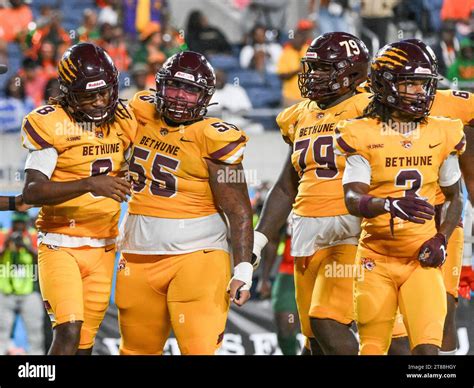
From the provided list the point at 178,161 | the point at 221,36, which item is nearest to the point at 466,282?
the point at 178,161

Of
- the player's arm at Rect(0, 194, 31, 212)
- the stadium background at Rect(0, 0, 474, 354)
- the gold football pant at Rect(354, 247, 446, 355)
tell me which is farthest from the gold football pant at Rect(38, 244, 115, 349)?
the stadium background at Rect(0, 0, 474, 354)

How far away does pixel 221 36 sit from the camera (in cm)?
1152

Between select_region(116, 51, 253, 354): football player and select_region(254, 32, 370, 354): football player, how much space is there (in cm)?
38

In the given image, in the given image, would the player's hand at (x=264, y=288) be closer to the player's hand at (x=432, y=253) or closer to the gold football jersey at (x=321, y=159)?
the gold football jersey at (x=321, y=159)

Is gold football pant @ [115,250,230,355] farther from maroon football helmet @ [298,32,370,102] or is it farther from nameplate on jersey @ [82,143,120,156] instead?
maroon football helmet @ [298,32,370,102]

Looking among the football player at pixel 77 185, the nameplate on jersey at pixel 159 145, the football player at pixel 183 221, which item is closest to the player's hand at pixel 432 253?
the football player at pixel 183 221

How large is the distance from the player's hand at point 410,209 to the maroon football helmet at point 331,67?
1.07 metres

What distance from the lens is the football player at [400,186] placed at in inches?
209

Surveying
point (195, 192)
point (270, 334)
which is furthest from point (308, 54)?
point (270, 334)

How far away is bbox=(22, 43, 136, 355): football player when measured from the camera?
18.2ft

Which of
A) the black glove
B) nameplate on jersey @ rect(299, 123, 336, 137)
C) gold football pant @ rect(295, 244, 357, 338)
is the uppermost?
nameplate on jersey @ rect(299, 123, 336, 137)

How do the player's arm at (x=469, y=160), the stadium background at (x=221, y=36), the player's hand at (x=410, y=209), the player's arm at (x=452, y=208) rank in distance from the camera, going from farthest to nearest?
the stadium background at (x=221, y=36) < the player's arm at (x=469, y=160) < the player's arm at (x=452, y=208) < the player's hand at (x=410, y=209)

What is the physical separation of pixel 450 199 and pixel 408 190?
0.29 metres

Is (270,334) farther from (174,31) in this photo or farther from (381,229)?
(174,31)
